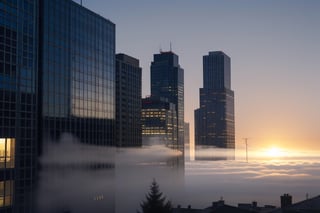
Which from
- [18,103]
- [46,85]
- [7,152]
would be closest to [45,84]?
[46,85]

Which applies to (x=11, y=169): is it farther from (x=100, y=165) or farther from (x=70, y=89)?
(x=100, y=165)

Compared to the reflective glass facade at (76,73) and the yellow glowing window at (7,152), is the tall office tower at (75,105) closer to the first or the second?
the reflective glass facade at (76,73)

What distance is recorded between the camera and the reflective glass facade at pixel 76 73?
9175 centimetres

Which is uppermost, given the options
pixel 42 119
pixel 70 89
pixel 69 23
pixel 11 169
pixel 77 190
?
pixel 69 23

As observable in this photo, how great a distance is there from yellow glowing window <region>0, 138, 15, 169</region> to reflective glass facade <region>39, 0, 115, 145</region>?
11.2m

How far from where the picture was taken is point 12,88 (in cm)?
7900

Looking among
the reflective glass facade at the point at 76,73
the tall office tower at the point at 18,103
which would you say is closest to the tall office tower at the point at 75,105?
the reflective glass facade at the point at 76,73

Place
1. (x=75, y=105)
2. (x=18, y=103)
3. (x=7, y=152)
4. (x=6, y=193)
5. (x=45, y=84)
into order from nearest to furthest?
(x=6, y=193) < (x=7, y=152) < (x=18, y=103) < (x=45, y=84) < (x=75, y=105)

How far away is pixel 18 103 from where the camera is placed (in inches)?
3189

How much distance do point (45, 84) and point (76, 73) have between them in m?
13.2

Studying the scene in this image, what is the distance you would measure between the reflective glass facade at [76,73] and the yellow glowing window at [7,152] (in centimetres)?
1119

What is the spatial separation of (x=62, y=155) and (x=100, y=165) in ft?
56.5

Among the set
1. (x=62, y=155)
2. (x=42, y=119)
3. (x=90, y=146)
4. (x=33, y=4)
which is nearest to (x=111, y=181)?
(x=90, y=146)

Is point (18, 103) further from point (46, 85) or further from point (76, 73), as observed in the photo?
point (76, 73)
